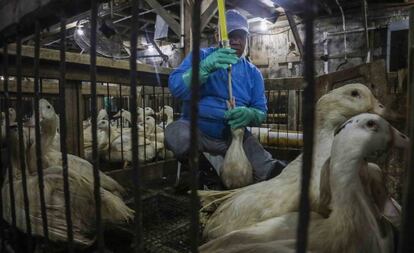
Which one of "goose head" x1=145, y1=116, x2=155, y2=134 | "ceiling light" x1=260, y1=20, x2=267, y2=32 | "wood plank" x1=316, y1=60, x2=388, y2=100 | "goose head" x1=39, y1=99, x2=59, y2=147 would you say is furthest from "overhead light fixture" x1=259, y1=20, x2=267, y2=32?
"goose head" x1=39, y1=99, x2=59, y2=147

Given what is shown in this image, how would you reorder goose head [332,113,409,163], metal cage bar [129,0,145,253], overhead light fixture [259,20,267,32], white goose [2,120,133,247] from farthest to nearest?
overhead light fixture [259,20,267,32], white goose [2,120,133,247], goose head [332,113,409,163], metal cage bar [129,0,145,253]

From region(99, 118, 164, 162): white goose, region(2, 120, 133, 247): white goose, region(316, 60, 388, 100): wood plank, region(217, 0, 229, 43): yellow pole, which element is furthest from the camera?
region(99, 118, 164, 162): white goose

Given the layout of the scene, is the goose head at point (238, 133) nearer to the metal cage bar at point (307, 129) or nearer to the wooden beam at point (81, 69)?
the wooden beam at point (81, 69)

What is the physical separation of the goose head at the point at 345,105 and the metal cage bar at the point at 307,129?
5.01 feet

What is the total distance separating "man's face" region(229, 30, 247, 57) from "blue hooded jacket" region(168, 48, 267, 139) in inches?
5.0

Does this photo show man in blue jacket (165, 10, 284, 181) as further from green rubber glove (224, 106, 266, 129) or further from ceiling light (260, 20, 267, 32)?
ceiling light (260, 20, 267, 32)

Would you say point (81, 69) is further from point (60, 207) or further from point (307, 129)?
point (307, 129)

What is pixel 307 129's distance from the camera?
52 centimetres

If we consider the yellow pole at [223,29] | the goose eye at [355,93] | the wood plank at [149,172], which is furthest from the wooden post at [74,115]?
the goose eye at [355,93]

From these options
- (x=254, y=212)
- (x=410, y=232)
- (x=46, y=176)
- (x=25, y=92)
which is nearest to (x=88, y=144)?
(x=25, y=92)

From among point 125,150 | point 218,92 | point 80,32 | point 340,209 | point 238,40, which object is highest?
point 80,32

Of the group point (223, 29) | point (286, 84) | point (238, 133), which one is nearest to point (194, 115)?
point (238, 133)

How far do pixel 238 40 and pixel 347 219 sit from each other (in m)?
2.25

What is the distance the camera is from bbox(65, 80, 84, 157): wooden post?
9.73ft
